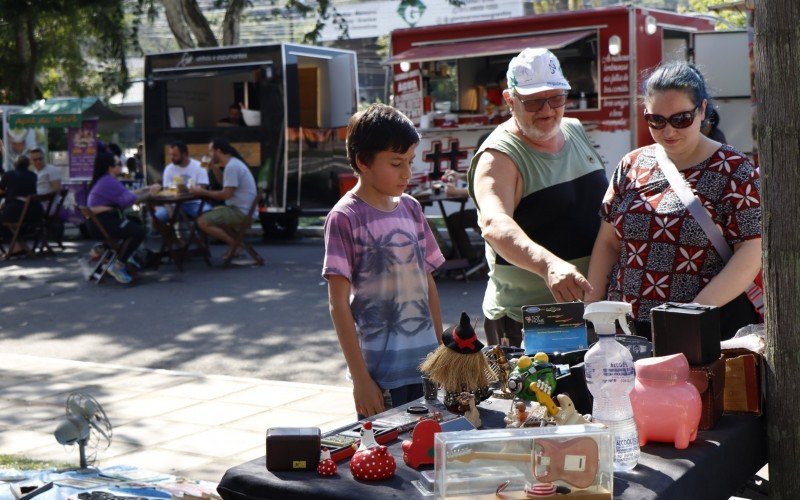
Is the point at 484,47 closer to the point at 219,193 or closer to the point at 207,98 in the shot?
the point at 219,193

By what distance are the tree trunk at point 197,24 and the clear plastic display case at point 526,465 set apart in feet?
59.7

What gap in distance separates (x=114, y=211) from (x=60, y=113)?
23.3 feet

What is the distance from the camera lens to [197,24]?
1962 cm

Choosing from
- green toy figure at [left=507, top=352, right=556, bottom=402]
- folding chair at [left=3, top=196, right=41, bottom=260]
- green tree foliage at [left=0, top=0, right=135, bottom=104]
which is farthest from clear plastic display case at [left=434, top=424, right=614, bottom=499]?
green tree foliage at [left=0, top=0, right=135, bottom=104]

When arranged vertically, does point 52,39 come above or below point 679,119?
above

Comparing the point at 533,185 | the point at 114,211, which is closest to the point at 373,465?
the point at 533,185

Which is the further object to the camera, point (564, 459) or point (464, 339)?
point (464, 339)

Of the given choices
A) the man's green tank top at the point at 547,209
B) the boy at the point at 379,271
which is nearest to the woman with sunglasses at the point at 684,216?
the man's green tank top at the point at 547,209

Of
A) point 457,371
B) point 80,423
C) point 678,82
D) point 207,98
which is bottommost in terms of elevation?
point 80,423

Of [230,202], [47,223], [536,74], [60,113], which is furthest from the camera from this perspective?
[60,113]

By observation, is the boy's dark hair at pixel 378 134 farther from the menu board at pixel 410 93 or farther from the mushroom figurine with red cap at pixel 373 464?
the menu board at pixel 410 93

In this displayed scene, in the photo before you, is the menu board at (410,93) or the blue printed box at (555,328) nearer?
the blue printed box at (555,328)

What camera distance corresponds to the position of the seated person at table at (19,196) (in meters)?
14.7

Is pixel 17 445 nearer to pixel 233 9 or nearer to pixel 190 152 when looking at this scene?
pixel 190 152
